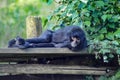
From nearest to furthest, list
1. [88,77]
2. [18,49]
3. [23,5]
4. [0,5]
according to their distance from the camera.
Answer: [18,49], [88,77], [23,5], [0,5]

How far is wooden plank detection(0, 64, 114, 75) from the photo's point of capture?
21.7 ft

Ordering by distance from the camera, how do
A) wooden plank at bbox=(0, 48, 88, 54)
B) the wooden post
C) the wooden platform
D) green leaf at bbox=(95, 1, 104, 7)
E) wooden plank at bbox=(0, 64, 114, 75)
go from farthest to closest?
the wooden post, green leaf at bbox=(95, 1, 104, 7), wooden plank at bbox=(0, 64, 114, 75), the wooden platform, wooden plank at bbox=(0, 48, 88, 54)

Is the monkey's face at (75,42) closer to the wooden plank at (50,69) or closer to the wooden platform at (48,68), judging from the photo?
the wooden platform at (48,68)

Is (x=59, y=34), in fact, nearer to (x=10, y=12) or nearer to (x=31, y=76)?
(x=31, y=76)

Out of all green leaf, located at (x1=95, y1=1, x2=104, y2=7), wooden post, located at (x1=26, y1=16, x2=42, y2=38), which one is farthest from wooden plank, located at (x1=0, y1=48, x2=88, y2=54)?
wooden post, located at (x1=26, y1=16, x2=42, y2=38)

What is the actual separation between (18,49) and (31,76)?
94cm

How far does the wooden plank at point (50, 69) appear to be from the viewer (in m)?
6.61

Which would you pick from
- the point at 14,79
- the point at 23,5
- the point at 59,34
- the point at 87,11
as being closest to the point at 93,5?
the point at 87,11

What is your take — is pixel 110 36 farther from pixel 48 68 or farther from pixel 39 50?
pixel 39 50

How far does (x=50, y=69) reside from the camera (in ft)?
21.8

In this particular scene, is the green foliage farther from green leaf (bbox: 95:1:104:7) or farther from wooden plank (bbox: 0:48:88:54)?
wooden plank (bbox: 0:48:88:54)

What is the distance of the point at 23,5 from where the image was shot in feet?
52.8

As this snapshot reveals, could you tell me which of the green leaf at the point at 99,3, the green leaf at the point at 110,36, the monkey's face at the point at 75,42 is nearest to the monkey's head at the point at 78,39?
the monkey's face at the point at 75,42

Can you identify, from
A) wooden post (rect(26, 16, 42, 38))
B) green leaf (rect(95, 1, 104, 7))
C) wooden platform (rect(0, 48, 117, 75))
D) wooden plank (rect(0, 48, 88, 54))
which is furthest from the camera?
wooden post (rect(26, 16, 42, 38))
